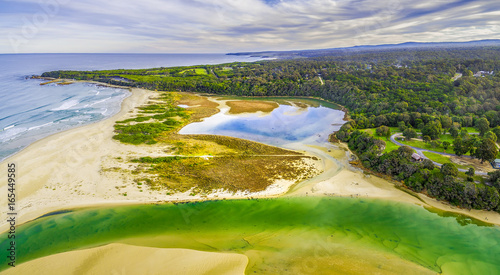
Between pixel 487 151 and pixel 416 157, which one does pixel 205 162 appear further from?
pixel 487 151

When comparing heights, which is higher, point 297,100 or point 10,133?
point 297,100

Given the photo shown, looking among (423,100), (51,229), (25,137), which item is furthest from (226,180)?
(423,100)

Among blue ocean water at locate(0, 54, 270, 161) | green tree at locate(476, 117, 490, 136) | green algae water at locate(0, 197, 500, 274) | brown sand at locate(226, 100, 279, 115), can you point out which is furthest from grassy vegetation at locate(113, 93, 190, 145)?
green tree at locate(476, 117, 490, 136)

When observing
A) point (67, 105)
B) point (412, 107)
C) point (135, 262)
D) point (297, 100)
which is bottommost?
point (135, 262)

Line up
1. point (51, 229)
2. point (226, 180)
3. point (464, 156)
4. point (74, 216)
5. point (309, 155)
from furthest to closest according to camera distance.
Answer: point (309, 155), point (464, 156), point (226, 180), point (74, 216), point (51, 229)

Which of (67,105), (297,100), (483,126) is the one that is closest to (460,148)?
(483,126)

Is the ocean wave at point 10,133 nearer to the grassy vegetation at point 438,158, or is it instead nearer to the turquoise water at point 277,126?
the turquoise water at point 277,126

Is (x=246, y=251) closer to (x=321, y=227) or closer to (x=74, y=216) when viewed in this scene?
(x=321, y=227)

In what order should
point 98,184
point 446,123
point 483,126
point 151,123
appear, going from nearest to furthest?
point 98,184 → point 483,126 → point 446,123 → point 151,123
